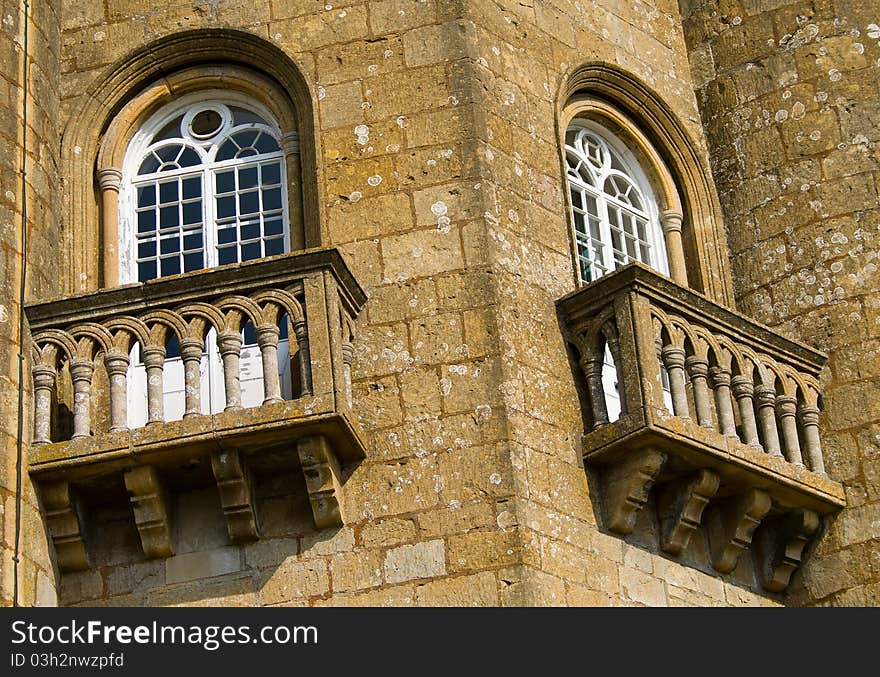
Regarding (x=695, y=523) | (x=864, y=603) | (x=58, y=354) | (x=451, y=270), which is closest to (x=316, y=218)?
(x=451, y=270)

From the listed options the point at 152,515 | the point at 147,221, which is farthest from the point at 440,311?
the point at 147,221

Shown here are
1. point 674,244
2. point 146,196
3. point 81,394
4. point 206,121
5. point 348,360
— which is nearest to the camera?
point 81,394

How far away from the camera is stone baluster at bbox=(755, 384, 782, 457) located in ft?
46.7

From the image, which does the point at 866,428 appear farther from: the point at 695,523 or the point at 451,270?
the point at 451,270

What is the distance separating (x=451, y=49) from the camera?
48.1 feet

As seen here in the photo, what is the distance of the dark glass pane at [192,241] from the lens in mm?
14844

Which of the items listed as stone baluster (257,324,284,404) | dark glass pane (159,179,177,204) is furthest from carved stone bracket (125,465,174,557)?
dark glass pane (159,179,177,204)

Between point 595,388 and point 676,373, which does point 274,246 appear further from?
point 676,373

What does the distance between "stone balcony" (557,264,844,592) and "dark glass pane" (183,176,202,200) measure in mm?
2874

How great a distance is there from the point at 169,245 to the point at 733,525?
4430mm

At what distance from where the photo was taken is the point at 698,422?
13.7 meters

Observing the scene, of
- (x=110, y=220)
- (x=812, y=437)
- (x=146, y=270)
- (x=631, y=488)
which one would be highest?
(x=110, y=220)

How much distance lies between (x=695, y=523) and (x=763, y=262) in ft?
8.97

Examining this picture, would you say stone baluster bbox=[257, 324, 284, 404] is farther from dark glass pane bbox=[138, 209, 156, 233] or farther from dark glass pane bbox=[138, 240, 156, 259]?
dark glass pane bbox=[138, 209, 156, 233]
